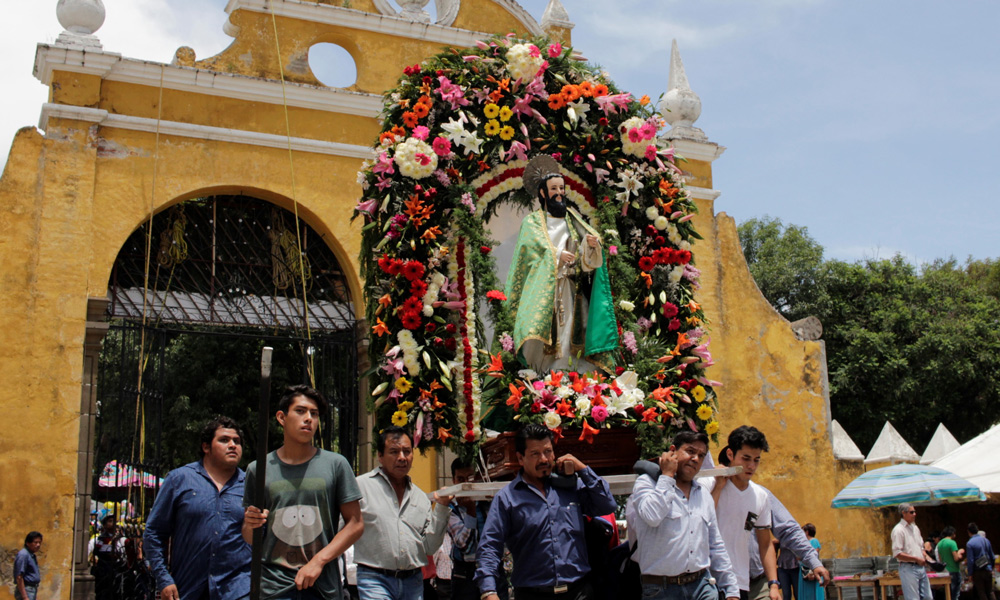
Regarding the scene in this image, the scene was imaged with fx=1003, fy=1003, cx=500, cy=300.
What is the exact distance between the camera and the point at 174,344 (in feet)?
70.3

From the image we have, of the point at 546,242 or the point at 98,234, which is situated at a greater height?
the point at 98,234

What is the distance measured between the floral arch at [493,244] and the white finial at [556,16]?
4.19 metres

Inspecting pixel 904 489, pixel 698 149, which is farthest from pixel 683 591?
pixel 698 149

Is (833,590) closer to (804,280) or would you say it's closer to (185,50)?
(185,50)

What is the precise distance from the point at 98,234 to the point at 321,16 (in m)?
3.53

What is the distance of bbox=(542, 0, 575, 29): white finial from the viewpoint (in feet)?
39.9

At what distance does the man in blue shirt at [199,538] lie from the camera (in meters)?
4.75

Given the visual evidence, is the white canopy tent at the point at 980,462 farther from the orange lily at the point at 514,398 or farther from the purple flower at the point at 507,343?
the orange lily at the point at 514,398

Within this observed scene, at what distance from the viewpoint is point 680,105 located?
13406 mm

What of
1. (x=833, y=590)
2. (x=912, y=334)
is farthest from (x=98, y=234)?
(x=912, y=334)

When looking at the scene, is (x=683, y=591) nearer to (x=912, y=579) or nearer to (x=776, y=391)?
(x=912, y=579)

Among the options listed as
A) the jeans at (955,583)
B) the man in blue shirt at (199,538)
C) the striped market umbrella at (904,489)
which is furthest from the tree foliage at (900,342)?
the man in blue shirt at (199,538)

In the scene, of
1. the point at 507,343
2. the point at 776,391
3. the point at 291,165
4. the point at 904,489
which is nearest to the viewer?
the point at 507,343

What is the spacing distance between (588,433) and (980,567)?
28.3 feet
